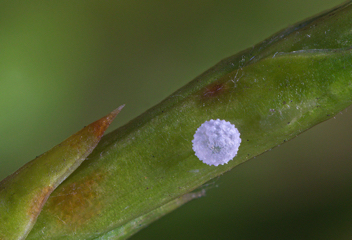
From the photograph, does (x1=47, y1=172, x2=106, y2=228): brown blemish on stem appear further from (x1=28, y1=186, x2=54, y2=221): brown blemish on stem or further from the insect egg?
the insect egg

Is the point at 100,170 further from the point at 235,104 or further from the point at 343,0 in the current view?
the point at 343,0

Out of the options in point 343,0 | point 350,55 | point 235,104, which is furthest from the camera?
point 343,0

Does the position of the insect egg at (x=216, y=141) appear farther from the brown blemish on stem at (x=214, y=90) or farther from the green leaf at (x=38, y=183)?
the green leaf at (x=38, y=183)

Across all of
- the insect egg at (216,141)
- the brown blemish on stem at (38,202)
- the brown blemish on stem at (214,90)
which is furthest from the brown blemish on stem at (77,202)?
the brown blemish on stem at (214,90)

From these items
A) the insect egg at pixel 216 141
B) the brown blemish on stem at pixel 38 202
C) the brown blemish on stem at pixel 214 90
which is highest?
the brown blemish on stem at pixel 214 90

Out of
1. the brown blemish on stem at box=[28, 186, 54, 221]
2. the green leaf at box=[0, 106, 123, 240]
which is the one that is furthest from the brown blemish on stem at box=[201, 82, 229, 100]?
the brown blemish on stem at box=[28, 186, 54, 221]

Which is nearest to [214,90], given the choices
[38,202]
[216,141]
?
[216,141]

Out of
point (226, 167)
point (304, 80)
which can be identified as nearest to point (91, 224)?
point (226, 167)

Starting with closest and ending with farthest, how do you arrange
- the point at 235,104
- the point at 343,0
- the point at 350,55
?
the point at 350,55, the point at 235,104, the point at 343,0
